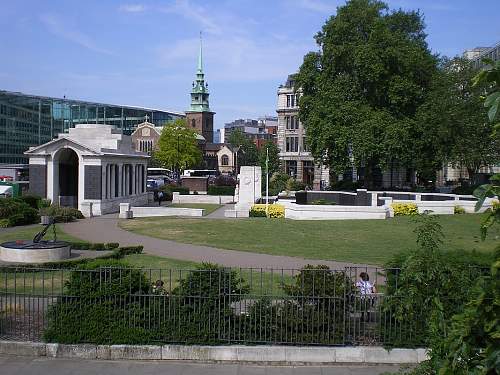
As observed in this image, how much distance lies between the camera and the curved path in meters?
19.3

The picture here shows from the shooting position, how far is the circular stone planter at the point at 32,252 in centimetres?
1861

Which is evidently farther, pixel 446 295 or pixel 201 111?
pixel 201 111

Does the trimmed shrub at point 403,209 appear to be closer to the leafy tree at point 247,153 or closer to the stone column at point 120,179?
the stone column at point 120,179

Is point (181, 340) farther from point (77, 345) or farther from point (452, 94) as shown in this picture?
point (452, 94)

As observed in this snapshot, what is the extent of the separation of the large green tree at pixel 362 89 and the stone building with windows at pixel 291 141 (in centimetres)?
3593

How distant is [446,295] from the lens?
32.1 ft

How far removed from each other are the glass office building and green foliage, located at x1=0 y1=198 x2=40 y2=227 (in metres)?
64.6

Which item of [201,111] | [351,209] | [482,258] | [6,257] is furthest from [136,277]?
[201,111]

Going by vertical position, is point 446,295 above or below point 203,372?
above

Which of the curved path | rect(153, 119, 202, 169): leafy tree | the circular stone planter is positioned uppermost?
rect(153, 119, 202, 169): leafy tree

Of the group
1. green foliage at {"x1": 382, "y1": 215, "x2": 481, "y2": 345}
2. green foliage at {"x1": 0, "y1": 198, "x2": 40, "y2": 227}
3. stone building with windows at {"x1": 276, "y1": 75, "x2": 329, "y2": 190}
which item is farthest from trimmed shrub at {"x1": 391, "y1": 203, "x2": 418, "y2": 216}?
stone building with windows at {"x1": 276, "y1": 75, "x2": 329, "y2": 190}

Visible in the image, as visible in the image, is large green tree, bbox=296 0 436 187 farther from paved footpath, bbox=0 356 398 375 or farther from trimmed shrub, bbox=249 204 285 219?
paved footpath, bbox=0 356 398 375

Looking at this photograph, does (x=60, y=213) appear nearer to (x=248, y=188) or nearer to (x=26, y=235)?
(x=26, y=235)

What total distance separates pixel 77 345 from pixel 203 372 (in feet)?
8.09
